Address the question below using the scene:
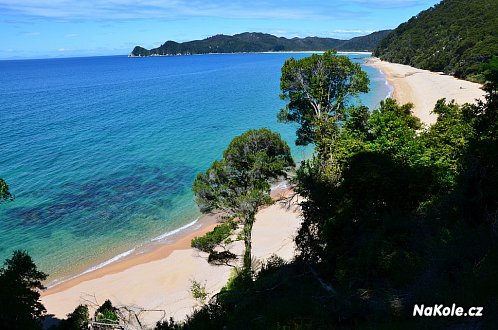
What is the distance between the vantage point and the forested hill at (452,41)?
260 ft

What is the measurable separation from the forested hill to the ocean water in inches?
805

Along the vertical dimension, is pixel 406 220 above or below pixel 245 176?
above

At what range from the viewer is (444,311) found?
6242 mm

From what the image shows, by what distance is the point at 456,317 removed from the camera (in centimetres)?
609

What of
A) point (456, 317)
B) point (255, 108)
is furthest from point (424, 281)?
point (255, 108)

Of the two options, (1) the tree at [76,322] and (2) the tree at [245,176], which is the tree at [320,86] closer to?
(2) the tree at [245,176]

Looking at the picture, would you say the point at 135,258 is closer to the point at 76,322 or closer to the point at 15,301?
the point at 76,322

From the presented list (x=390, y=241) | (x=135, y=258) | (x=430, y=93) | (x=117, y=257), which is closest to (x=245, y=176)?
(x=390, y=241)

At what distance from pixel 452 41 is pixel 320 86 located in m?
106

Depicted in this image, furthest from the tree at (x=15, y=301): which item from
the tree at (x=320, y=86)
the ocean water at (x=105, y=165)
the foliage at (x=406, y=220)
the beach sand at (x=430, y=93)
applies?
the beach sand at (x=430, y=93)

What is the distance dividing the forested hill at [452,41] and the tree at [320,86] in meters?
35.9

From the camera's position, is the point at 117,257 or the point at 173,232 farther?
the point at 173,232

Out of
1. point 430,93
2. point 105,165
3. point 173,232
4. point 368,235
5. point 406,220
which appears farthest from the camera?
point 430,93

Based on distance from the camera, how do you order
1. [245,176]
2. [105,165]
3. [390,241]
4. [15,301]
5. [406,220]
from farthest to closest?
[105,165] → [245,176] → [406,220] → [390,241] → [15,301]
